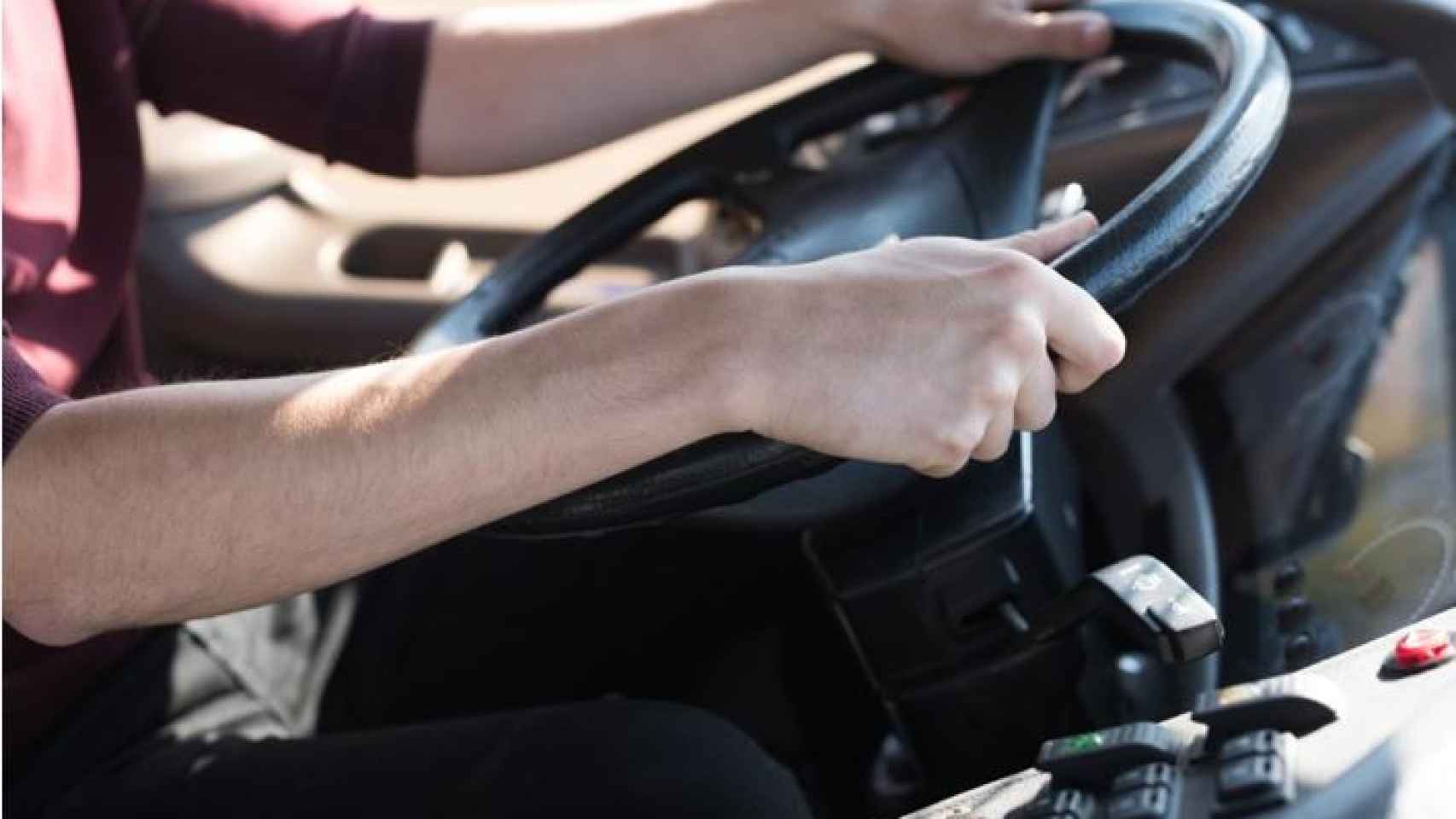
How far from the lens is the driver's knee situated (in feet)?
3.77

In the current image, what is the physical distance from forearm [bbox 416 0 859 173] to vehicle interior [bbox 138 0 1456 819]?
4 cm

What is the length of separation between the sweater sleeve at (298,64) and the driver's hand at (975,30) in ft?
1.00

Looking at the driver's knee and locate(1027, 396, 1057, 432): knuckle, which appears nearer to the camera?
locate(1027, 396, 1057, 432): knuckle

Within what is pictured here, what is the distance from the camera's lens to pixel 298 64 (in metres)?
1.52

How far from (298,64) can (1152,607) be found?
740 mm

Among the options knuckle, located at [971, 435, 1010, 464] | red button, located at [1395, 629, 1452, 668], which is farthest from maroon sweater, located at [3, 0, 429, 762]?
red button, located at [1395, 629, 1452, 668]

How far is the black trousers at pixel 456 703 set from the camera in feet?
3.88

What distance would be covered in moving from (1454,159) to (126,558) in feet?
2.81

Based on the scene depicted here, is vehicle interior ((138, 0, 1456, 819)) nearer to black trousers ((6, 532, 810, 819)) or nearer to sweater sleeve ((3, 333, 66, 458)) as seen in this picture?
black trousers ((6, 532, 810, 819))

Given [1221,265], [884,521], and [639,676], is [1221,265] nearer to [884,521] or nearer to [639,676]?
[884,521]

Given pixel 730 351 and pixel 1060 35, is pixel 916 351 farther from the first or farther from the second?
pixel 1060 35

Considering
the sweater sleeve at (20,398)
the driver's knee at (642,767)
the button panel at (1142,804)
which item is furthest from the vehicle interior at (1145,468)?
the sweater sleeve at (20,398)

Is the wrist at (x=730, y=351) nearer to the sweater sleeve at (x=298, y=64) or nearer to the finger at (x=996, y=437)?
the finger at (x=996, y=437)

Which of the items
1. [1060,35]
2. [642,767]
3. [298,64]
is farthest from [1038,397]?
[298,64]
